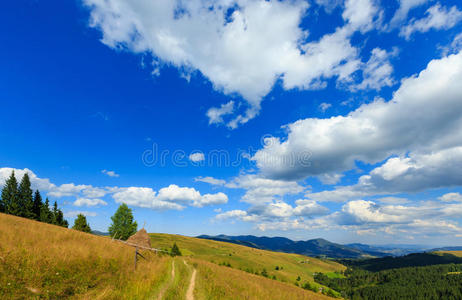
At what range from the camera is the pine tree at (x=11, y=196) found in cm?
5812

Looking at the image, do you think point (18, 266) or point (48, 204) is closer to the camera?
point (18, 266)

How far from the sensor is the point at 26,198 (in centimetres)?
6147

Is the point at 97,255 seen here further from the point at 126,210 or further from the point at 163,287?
the point at 126,210

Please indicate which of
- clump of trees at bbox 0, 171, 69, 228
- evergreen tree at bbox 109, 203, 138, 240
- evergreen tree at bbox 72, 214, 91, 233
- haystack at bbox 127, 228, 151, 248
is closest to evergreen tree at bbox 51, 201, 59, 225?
clump of trees at bbox 0, 171, 69, 228

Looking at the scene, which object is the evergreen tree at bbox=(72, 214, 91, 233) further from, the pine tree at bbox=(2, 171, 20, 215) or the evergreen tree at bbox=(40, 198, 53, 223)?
the pine tree at bbox=(2, 171, 20, 215)

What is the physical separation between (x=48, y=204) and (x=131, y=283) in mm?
75008

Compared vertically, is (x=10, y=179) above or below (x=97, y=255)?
above

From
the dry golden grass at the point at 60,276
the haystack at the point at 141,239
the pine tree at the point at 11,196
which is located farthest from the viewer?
the pine tree at the point at 11,196

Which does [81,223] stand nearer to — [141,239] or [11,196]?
[11,196]

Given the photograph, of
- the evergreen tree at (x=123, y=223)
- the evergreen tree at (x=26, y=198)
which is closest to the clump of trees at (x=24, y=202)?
the evergreen tree at (x=26, y=198)

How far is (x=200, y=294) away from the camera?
13.2 metres

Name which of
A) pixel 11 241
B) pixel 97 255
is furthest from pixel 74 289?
pixel 11 241

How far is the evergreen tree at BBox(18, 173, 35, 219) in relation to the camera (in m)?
60.3

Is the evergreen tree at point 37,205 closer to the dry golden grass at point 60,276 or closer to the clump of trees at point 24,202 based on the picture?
the clump of trees at point 24,202
